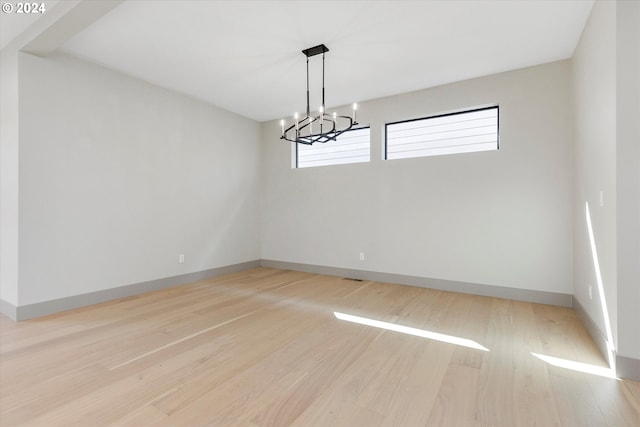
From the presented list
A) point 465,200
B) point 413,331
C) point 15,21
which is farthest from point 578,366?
point 15,21

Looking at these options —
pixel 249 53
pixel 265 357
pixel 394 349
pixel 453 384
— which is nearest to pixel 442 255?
pixel 394 349

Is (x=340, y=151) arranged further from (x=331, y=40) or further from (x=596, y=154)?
(x=596, y=154)

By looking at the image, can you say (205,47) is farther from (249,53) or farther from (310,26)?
(310,26)

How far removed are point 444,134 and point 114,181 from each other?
4545 millimetres

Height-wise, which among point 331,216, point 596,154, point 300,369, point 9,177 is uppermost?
point 596,154

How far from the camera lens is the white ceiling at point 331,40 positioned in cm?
255

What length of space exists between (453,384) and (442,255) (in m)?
2.47

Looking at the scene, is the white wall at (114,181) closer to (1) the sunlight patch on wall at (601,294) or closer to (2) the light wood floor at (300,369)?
(2) the light wood floor at (300,369)

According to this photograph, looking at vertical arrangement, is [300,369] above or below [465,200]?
below

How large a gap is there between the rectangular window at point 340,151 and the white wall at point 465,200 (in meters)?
0.19

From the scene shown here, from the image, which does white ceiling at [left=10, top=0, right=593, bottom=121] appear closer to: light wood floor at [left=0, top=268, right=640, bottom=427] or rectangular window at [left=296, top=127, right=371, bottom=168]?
rectangular window at [left=296, top=127, right=371, bottom=168]

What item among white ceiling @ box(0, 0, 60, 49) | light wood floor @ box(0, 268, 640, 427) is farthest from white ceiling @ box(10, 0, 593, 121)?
light wood floor @ box(0, 268, 640, 427)

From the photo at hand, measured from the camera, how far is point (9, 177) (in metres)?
3.05

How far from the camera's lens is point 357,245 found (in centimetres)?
486
